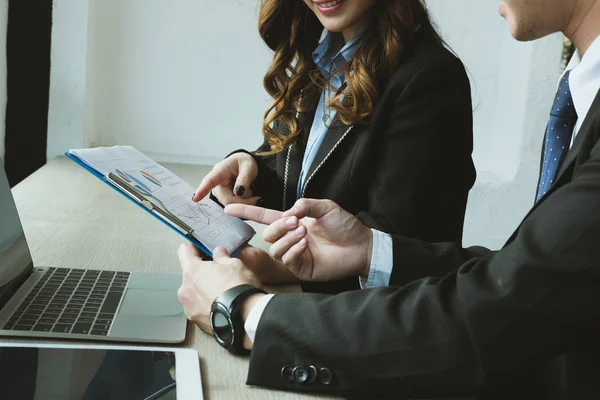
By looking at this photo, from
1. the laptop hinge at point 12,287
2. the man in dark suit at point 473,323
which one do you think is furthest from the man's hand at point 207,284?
the laptop hinge at point 12,287

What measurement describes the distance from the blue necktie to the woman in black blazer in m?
0.29

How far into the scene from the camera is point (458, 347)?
2.45ft

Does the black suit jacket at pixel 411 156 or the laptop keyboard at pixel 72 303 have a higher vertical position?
the black suit jacket at pixel 411 156

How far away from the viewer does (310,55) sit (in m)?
1.72

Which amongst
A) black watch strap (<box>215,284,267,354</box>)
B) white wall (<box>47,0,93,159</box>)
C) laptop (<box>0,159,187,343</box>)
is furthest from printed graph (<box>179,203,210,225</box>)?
white wall (<box>47,0,93,159</box>)

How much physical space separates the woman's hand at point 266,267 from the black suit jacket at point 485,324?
31 centimetres

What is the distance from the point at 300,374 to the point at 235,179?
86cm

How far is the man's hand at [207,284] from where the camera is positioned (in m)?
0.90

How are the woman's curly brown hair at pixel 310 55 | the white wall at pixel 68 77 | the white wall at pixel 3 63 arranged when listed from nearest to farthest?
the woman's curly brown hair at pixel 310 55, the white wall at pixel 3 63, the white wall at pixel 68 77

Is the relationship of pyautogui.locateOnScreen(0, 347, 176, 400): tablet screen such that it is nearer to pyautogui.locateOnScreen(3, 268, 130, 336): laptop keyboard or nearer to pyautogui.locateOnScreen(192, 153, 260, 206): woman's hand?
pyautogui.locateOnScreen(3, 268, 130, 336): laptop keyboard

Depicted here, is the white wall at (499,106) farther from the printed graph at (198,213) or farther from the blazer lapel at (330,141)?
the printed graph at (198,213)

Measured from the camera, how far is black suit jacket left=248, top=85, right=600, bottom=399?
707 millimetres

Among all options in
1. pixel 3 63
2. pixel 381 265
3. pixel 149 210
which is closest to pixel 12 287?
pixel 149 210

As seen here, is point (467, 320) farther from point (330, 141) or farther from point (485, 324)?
point (330, 141)
